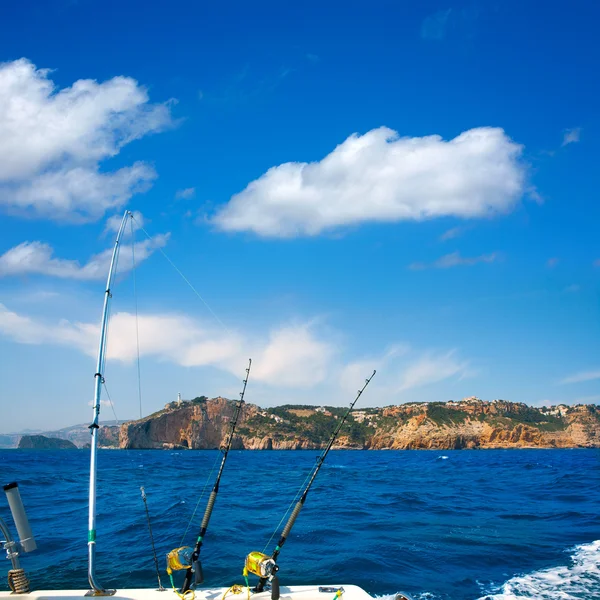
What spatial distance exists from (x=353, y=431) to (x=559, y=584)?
173 metres

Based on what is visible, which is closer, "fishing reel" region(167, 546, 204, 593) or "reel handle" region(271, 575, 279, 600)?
"reel handle" region(271, 575, 279, 600)

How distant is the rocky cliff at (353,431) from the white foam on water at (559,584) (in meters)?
145

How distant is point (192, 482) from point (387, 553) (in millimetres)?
24605

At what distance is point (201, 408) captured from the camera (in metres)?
168

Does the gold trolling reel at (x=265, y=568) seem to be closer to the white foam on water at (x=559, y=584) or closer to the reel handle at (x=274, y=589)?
the reel handle at (x=274, y=589)

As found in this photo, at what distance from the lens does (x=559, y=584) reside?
12.5m

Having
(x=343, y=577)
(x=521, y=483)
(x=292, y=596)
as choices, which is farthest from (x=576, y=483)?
(x=292, y=596)

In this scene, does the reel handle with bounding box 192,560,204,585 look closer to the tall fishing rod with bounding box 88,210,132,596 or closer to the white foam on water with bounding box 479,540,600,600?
the tall fishing rod with bounding box 88,210,132,596

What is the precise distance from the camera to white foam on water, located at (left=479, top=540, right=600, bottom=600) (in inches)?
457

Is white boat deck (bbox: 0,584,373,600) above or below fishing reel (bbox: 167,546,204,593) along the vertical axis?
below

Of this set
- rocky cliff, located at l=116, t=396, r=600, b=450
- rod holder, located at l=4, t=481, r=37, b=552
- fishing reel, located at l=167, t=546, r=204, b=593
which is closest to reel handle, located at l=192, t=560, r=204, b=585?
fishing reel, located at l=167, t=546, r=204, b=593

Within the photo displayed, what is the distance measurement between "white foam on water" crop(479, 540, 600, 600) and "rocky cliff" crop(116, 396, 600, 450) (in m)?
145

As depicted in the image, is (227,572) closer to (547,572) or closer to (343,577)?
(343,577)

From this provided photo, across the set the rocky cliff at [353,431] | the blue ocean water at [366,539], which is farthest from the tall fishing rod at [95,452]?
the rocky cliff at [353,431]
